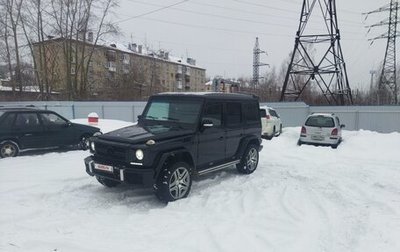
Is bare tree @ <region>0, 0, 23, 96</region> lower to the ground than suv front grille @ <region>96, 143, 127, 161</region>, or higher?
higher

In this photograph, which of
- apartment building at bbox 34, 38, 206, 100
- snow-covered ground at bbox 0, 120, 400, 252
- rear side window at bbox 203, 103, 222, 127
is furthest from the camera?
apartment building at bbox 34, 38, 206, 100

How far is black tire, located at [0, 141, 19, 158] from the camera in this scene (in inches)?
399

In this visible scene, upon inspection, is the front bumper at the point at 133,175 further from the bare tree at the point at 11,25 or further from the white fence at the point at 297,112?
the bare tree at the point at 11,25

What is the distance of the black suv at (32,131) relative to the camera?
10.2 metres

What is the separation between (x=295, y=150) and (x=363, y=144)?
123 inches

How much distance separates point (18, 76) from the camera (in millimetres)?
37625

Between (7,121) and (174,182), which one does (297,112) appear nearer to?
(7,121)

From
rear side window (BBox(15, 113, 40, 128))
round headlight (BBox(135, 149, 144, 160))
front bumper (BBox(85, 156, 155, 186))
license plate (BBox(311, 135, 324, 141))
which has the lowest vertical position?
license plate (BBox(311, 135, 324, 141))

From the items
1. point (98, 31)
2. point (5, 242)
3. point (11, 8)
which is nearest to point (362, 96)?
point (98, 31)

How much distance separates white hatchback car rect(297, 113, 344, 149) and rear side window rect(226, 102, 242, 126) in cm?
697

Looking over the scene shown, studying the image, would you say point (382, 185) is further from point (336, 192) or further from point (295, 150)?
point (295, 150)

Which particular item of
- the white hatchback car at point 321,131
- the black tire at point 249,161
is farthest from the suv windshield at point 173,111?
the white hatchback car at point 321,131

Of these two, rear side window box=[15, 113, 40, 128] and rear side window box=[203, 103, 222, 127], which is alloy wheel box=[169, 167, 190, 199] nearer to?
rear side window box=[203, 103, 222, 127]

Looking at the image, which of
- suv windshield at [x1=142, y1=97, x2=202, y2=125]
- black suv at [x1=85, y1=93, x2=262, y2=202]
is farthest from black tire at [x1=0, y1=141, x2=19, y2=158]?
suv windshield at [x1=142, y1=97, x2=202, y2=125]
